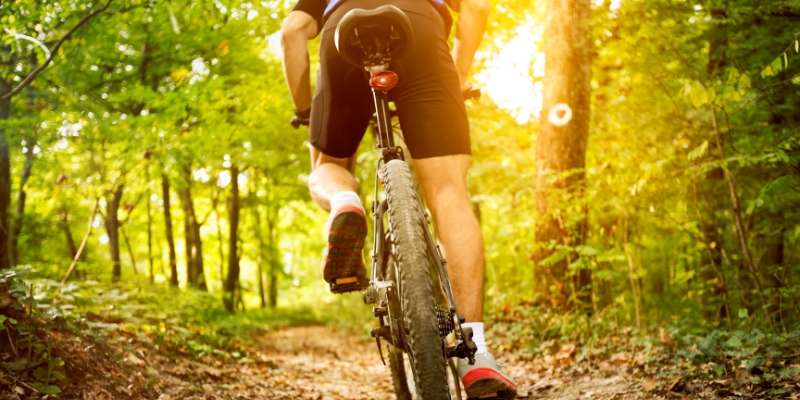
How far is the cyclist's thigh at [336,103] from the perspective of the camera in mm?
2211

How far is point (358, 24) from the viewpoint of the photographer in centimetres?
196

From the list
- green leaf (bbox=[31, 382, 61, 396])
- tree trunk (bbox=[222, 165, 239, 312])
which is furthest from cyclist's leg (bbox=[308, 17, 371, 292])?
tree trunk (bbox=[222, 165, 239, 312])

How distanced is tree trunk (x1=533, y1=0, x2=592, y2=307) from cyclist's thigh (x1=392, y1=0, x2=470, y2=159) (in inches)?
138

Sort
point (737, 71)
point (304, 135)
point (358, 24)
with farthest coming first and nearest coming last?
point (304, 135)
point (737, 71)
point (358, 24)

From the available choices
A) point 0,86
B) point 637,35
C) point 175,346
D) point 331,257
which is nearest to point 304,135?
point 0,86

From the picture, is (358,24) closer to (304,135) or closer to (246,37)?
(246,37)

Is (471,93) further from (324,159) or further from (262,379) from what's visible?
(262,379)

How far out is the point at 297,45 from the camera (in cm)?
252

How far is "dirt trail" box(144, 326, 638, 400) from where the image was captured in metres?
3.13

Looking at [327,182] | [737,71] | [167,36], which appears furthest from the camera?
[167,36]

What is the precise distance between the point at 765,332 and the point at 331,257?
2.69 meters

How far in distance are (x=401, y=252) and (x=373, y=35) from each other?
0.75 metres

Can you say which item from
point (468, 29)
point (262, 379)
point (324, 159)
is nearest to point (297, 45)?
point (324, 159)

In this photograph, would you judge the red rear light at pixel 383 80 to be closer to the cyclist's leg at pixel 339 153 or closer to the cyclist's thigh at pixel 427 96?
the cyclist's thigh at pixel 427 96
